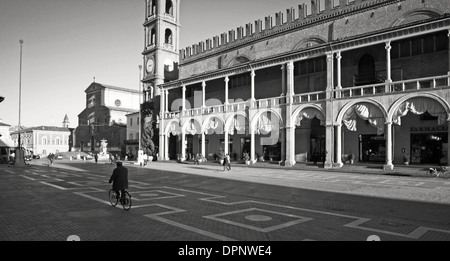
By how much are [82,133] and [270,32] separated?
60.2 metres

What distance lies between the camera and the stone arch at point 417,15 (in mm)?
25922

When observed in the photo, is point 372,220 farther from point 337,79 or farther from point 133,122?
point 133,122

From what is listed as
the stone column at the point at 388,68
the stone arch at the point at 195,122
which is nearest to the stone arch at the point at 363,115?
the stone column at the point at 388,68

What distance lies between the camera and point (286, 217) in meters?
9.82

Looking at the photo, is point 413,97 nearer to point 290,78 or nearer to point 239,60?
point 290,78

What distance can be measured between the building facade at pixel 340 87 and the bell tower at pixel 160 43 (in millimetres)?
10953

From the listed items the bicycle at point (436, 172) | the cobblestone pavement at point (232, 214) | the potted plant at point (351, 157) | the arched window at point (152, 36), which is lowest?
the cobblestone pavement at point (232, 214)

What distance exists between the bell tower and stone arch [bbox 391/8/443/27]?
33610mm

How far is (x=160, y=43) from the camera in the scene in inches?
2015

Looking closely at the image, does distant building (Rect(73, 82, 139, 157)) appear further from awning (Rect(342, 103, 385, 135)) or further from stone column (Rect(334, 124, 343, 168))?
awning (Rect(342, 103, 385, 135))

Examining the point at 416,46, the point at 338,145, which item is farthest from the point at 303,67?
A: the point at 416,46

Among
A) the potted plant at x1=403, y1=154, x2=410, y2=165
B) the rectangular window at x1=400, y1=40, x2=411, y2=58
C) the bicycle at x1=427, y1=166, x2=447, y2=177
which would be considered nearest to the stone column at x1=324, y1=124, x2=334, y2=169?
the potted plant at x1=403, y1=154, x2=410, y2=165

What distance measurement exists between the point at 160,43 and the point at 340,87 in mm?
32300

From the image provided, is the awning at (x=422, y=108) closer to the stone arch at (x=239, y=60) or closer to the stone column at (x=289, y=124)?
the stone column at (x=289, y=124)
